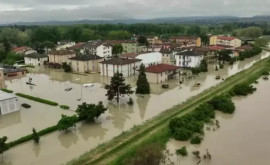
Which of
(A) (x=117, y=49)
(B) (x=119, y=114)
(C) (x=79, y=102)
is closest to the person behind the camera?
(B) (x=119, y=114)

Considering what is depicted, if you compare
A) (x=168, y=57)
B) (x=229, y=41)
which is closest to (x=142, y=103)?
(x=168, y=57)

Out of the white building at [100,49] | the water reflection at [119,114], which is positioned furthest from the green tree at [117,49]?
the water reflection at [119,114]

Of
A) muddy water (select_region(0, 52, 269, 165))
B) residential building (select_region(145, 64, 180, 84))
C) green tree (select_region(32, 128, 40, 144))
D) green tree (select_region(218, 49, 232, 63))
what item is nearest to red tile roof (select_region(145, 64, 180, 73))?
residential building (select_region(145, 64, 180, 84))

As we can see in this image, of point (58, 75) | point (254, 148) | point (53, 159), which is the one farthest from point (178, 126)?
point (58, 75)

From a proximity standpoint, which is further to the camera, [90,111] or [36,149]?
[90,111]

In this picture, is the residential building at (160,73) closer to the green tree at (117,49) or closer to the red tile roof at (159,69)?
the red tile roof at (159,69)

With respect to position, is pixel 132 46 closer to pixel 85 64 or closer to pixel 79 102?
pixel 85 64
